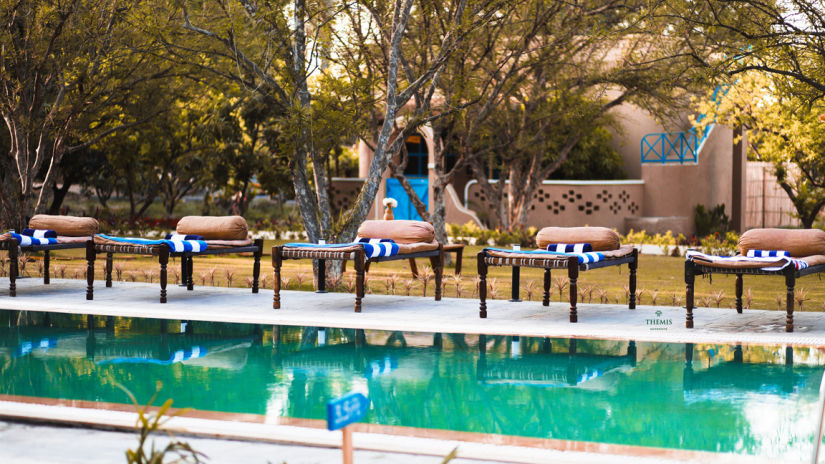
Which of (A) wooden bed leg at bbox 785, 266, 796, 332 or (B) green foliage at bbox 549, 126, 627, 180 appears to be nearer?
(A) wooden bed leg at bbox 785, 266, 796, 332

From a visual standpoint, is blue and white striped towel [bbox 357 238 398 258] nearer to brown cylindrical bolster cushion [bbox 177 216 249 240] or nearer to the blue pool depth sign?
brown cylindrical bolster cushion [bbox 177 216 249 240]

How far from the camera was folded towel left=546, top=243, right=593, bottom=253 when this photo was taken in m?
10.3

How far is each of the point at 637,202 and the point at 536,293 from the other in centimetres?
1530

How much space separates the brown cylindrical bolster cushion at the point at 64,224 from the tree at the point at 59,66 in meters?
2.57

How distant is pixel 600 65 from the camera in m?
19.3

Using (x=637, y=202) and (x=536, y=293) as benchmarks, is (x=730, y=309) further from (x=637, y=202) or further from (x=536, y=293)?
(x=637, y=202)

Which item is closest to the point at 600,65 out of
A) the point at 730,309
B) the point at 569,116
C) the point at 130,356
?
the point at 569,116

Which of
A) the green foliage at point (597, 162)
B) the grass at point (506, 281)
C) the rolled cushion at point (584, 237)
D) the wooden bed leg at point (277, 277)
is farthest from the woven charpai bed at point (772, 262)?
the green foliage at point (597, 162)

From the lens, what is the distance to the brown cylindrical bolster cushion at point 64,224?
12578 mm

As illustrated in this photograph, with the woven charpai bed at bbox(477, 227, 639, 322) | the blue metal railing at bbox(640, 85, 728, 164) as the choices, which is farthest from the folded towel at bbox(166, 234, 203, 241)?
the blue metal railing at bbox(640, 85, 728, 164)

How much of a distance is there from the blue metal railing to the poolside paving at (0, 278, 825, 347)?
16.0 metres

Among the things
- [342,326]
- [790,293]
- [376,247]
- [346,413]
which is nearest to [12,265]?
[376,247]

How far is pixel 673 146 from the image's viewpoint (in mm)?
26281

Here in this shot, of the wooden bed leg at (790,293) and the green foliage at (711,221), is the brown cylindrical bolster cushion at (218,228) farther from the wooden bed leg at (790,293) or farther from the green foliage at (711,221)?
the green foliage at (711,221)
